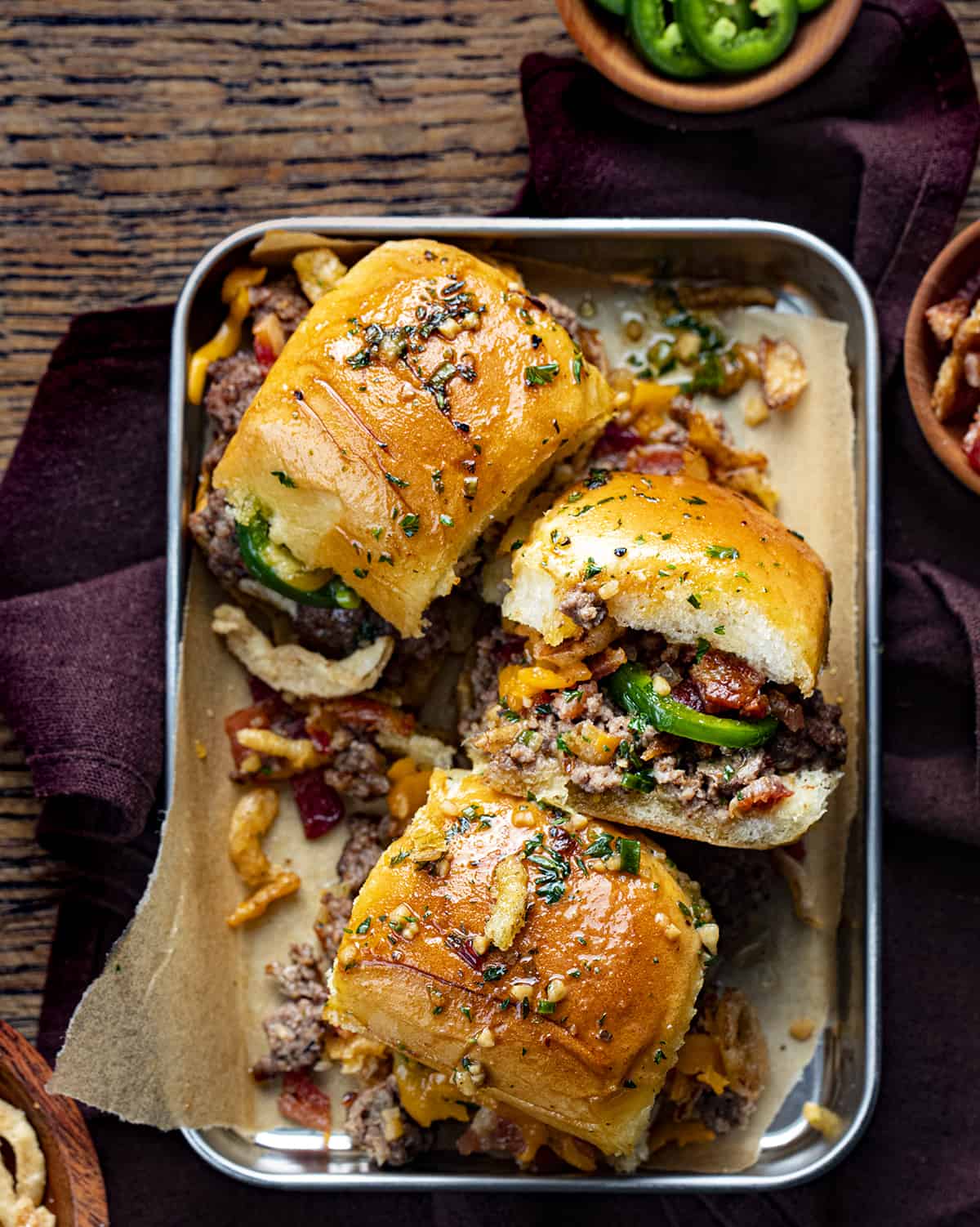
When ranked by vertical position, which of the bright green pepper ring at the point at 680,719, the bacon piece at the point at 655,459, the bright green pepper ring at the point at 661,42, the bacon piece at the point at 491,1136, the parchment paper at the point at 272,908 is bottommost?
the bacon piece at the point at 491,1136

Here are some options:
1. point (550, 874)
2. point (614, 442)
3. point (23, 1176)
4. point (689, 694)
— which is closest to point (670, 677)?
point (689, 694)

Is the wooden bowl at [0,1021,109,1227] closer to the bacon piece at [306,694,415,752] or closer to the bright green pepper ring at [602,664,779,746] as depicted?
the bacon piece at [306,694,415,752]

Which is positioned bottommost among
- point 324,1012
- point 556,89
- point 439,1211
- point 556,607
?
point 439,1211

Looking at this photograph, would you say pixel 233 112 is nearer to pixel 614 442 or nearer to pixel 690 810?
pixel 614 442

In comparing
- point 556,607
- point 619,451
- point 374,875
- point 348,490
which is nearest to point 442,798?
point 374,875

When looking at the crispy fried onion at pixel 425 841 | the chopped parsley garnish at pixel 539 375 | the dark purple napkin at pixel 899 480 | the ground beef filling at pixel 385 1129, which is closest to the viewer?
the crispy fried onion at pixel 425 841

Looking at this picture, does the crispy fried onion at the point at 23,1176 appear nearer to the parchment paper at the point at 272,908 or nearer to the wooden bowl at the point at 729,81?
the parchment paper at the point at 272,908

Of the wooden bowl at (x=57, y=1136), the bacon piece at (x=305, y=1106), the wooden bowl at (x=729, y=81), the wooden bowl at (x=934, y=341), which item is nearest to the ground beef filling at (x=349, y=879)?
the bacon piece at (x=305, y=1106)

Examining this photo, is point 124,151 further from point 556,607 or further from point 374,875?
point 374,875
